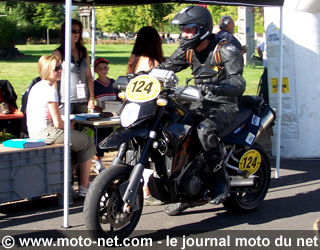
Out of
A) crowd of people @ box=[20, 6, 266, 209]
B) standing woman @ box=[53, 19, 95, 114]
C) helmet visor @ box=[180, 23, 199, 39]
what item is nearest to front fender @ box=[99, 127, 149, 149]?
crowd of people @ box=[20, 6, 266, 209]

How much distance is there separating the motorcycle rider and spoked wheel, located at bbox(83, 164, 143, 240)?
2.33 feet

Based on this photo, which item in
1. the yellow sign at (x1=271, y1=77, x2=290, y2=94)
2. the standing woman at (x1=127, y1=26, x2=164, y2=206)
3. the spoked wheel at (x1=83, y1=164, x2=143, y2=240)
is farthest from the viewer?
the yellow sign at (x1=271, y1=77, x2=290, y2=94)

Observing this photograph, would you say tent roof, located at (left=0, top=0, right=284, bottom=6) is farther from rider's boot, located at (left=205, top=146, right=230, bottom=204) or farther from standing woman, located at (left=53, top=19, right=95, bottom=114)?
rider's boot, located at (left=205, top=146, right=230, bottom=204)

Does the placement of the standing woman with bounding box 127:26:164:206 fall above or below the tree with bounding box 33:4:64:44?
below

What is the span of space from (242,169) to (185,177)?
926mm

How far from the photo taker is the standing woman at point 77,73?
7.12 m

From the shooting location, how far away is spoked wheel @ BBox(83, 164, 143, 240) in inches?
181

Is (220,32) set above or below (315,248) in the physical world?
above

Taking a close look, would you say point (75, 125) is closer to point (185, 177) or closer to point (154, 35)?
point (154, 35)

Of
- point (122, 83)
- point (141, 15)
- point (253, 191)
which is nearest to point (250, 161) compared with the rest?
point (253, 191)

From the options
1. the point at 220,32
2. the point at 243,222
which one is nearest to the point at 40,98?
the point at 243,222

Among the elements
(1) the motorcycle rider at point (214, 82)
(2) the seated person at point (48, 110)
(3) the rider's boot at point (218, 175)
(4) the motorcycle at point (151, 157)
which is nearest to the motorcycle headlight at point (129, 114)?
(4) the motorcycle at point (151, 157)

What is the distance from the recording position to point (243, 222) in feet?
19.0

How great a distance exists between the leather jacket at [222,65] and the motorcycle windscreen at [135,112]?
0.70 meters
